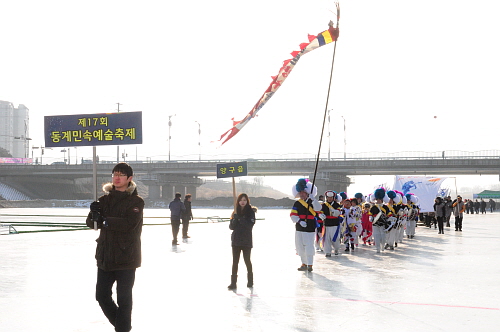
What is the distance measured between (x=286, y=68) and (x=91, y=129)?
202 inches

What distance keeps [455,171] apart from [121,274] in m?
83.1

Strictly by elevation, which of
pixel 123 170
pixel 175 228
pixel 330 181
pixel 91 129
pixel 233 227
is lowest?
pixel 175 228

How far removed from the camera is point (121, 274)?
591cm

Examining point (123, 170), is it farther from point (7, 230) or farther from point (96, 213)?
point (7, 230)

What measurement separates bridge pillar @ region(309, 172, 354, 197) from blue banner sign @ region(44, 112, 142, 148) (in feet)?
213

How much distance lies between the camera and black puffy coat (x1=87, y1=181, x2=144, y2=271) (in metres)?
5.85

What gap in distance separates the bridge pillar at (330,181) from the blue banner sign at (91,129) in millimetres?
64969

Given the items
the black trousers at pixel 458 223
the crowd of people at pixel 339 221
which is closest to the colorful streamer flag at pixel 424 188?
the black trousers at pixel 458 223

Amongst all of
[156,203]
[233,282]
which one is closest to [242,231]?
[233,282]

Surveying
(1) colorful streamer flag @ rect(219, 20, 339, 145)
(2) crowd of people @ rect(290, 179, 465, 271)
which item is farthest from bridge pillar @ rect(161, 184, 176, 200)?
(1) colorful streamer flag @ rect(219, 20, 339, 145)

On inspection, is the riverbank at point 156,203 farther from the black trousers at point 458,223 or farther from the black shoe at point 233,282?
the black shoe at point 233,282

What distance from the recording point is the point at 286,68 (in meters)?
14.3

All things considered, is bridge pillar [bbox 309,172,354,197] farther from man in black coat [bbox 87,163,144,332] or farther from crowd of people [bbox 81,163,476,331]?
man in black coat [bbox 87,163,144,332]

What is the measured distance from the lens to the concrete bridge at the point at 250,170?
80.8 metres
